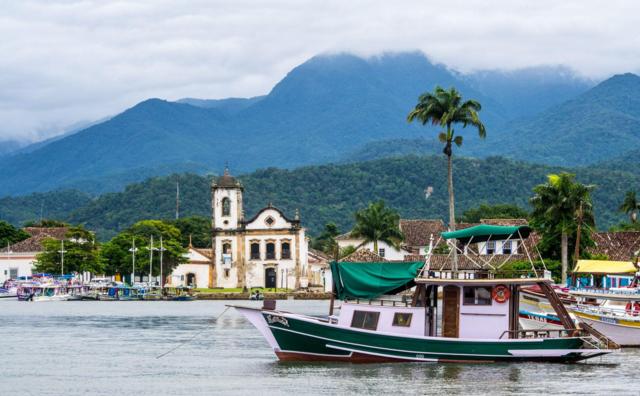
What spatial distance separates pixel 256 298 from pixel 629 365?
6793 cm

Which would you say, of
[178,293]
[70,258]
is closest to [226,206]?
[178,293]

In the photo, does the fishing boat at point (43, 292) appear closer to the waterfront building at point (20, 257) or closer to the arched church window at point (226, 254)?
the arched church window at point (226, 254)

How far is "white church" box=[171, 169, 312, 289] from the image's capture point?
124875 mm

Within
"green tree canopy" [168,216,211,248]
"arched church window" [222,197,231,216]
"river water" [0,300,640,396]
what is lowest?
"river water" [0,300,640,396]

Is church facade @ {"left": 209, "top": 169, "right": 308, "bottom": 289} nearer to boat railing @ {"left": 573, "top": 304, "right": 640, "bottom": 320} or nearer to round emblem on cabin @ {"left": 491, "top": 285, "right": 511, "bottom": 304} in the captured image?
boat railing @ {"left": 573, "top": 304, "right": 640, "bottom": 320}

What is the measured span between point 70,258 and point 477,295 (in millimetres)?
87646

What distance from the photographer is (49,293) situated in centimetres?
11494

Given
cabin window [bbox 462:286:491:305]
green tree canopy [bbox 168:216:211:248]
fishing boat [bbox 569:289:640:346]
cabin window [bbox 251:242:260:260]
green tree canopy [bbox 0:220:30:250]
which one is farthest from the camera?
green tree canopy [bbox 168:216:211:248]

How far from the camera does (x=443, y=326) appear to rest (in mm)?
40375

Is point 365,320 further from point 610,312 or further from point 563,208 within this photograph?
point 563,208

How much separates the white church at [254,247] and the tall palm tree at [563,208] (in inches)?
1808

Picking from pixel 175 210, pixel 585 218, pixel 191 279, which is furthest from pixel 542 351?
pixel 175 210

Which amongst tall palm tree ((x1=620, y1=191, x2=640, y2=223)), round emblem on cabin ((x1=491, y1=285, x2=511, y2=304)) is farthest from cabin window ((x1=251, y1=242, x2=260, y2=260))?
round emblem on cabin ((x1=491, y1=285, x2=511, y2=304))

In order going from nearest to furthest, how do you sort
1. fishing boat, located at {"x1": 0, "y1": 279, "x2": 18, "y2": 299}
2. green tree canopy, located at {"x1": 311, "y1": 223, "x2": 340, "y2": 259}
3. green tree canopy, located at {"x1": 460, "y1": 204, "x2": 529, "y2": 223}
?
fishing boat, located at {"x1": 0, "y1": 279, "x2": 18, "y2": 299} → green tree canopy, located at {"x1": 460, "y1": 204, "x2": 529, "y2": 223} → green tree canopy, located at {"x1": 311, "y1": 223, "x2": 340, "y2": 259}
